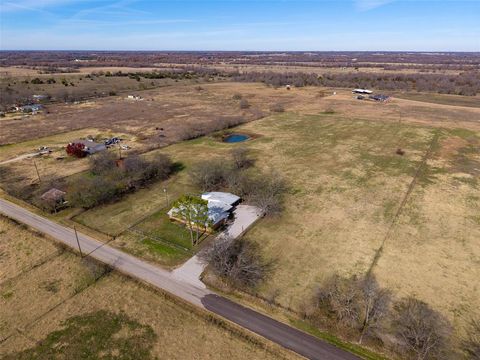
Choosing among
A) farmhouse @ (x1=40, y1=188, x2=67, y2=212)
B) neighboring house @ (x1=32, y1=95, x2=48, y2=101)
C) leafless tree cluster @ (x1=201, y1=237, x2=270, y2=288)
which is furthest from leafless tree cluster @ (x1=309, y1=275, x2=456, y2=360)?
neighboring house @ (x1=32, y1=95, x2=48, y2=101)

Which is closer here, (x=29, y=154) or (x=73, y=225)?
(x=73, y=225)

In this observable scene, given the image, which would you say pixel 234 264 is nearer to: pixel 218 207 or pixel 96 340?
pixel 218 207

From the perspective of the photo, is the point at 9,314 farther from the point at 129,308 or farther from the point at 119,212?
the point at 119,212

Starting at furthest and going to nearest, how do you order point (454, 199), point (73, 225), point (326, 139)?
point (326, 139)
point (454, 199)
point (73, 225)

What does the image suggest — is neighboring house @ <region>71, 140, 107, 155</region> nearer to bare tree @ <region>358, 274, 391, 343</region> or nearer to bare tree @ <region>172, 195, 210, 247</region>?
bare tree @ <region>172, 195, 210, 247</region>

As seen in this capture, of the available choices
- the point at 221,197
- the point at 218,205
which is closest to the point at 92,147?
the point at 221,197

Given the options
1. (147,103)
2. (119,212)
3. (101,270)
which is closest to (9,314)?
(101,270)

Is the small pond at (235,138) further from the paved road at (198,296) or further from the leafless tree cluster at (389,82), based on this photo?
the leafless tree cluster at (389,82)
